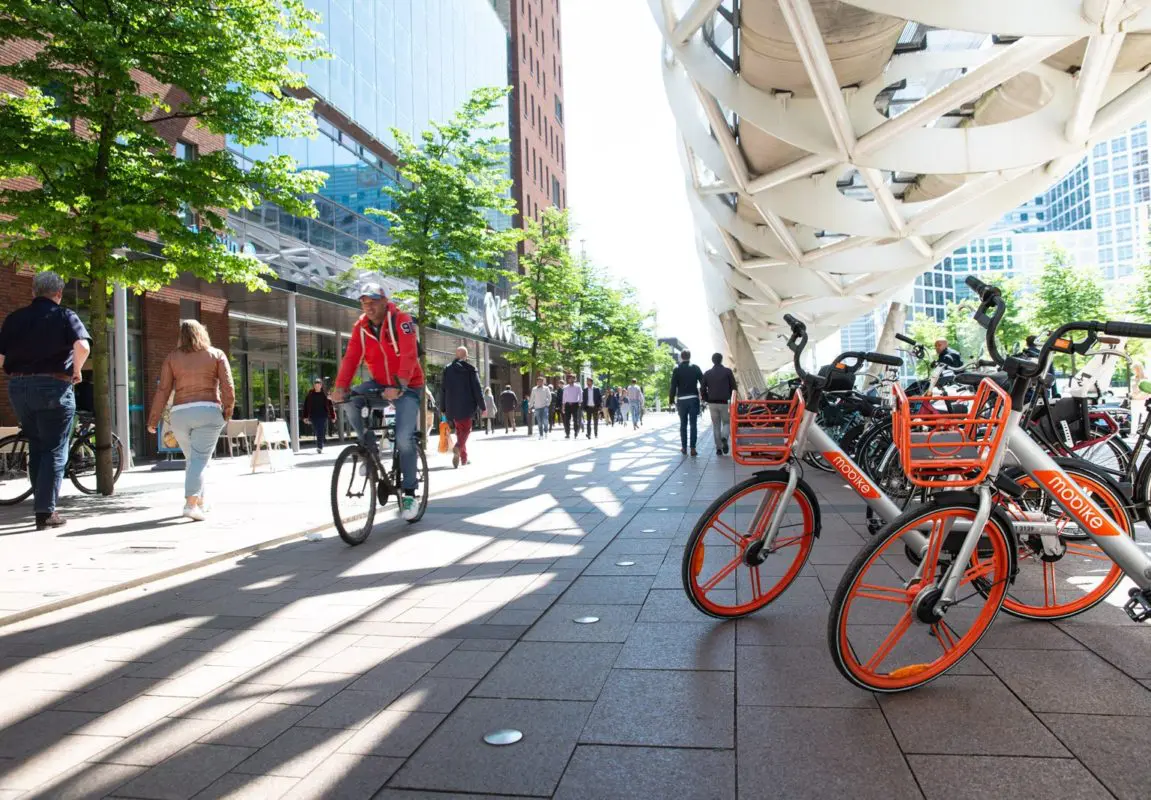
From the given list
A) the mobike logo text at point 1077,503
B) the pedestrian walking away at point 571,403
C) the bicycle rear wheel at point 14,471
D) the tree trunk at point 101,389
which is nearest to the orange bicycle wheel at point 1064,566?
the mobike logo text at point 1077,503

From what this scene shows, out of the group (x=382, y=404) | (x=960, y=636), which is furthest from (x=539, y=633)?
(x=382, y=404)

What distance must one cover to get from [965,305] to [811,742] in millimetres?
2827

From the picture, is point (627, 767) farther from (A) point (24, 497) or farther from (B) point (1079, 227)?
(B) point (1079, 227)

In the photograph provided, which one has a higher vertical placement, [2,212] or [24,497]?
[2,212]

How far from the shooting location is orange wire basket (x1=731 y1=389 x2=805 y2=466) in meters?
3.81

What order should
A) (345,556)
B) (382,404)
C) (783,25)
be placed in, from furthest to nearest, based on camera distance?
(783,25)
(382,404)
(345,556)

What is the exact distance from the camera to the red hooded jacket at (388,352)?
22.6 feet

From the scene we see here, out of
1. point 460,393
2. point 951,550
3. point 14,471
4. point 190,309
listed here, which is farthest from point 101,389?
point 190,309

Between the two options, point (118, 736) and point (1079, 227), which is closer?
point (118, 736)

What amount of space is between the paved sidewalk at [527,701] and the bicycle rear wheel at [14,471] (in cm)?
497

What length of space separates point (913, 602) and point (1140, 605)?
0.82m

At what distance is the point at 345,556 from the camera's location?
20.3ft

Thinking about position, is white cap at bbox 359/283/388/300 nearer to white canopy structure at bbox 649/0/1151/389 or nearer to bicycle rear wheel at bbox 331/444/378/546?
bicycle rear wheel at bbox 331/444/378/546

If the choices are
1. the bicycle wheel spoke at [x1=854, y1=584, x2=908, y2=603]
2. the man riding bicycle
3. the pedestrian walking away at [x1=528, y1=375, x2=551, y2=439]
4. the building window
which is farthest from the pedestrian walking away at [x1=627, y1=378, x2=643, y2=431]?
the bicycle wheel spoke at [x1=854, y1=584, x2=908, y2=603]
